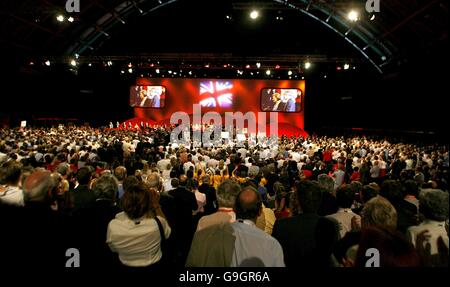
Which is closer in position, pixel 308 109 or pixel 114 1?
pixel 114 1

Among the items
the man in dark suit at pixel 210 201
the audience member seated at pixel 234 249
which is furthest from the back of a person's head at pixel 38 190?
the man in dark suit at pixel 210 201

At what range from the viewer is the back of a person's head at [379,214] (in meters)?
2.25

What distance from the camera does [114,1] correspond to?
20.1 meters

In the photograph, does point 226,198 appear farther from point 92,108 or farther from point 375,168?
point 92,108

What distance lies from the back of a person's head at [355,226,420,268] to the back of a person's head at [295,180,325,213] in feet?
2.33

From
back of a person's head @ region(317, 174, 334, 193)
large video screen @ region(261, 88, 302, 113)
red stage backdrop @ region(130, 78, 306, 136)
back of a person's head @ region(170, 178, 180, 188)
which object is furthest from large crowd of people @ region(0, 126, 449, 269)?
red stage backdrop @ region(130, 78, 306, 136)

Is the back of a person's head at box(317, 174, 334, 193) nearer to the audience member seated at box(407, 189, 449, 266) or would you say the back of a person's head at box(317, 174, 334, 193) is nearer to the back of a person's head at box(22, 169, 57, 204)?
the audience member seated at box(407, 189, 449, 266)

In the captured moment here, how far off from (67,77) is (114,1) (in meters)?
6.71

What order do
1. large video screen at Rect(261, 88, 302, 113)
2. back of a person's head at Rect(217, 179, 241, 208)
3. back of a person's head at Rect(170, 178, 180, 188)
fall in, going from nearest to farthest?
back of a person's head at Rect(217, 179, 241, 208) < back of a person's head at Rect(170, 178, 180, 188) < large video screen at Rect(261, 88, 302, 113)

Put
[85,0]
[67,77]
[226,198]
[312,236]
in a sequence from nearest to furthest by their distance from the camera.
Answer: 1. [312,236]
2. [226,198]
3. [85,0]
4. [67,77]

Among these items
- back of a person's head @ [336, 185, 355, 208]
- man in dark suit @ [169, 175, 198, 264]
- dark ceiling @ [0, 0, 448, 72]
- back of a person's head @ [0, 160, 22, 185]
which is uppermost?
dark ceiling @ [0, 0, 448, 72]

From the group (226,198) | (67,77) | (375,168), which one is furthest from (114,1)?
(226,198)

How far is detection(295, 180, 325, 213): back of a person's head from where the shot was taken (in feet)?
7.98
